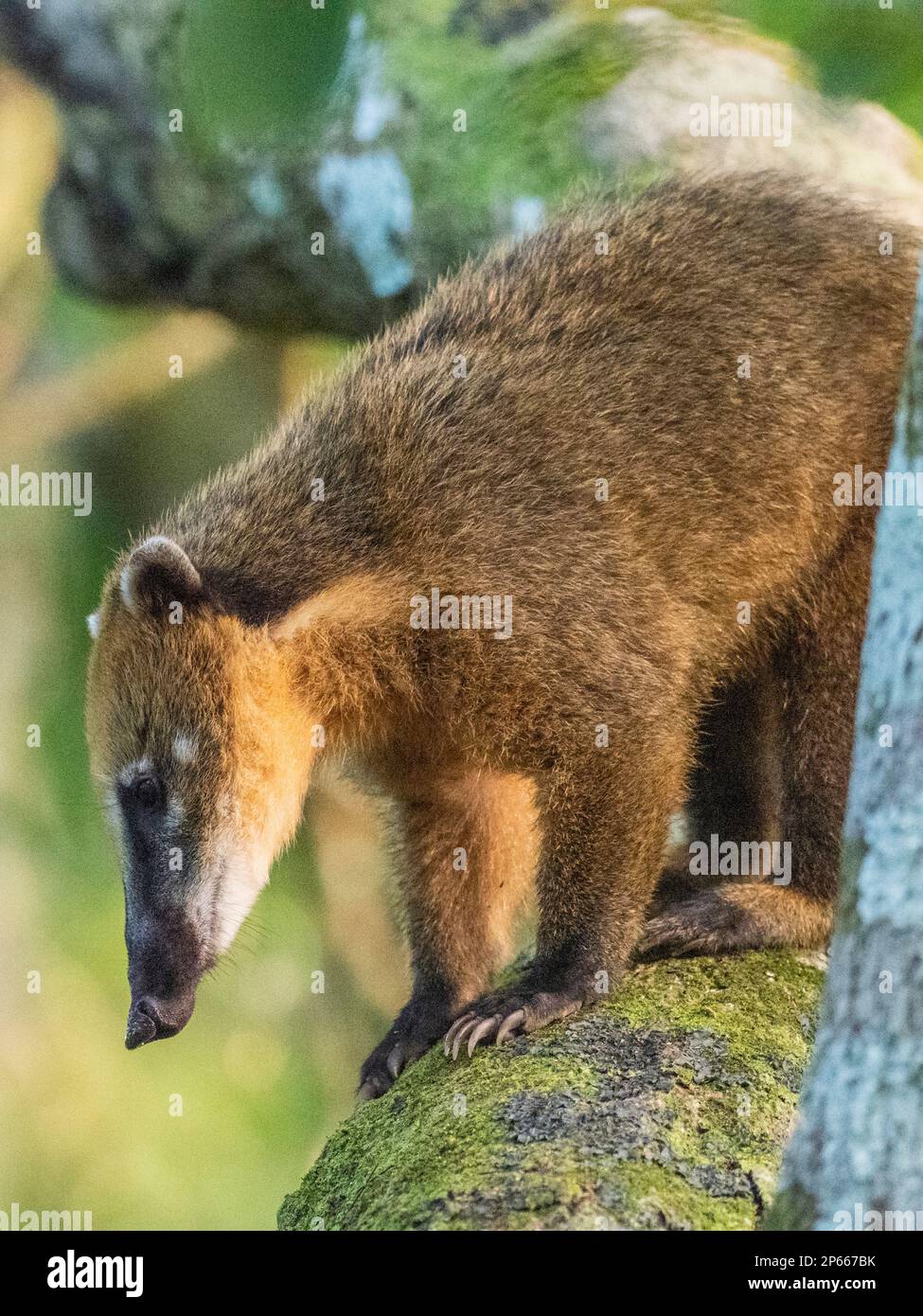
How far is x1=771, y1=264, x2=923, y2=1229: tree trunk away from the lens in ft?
7.02

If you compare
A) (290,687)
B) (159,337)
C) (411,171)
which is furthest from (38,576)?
(290,687)

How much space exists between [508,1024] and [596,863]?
1.92 feet

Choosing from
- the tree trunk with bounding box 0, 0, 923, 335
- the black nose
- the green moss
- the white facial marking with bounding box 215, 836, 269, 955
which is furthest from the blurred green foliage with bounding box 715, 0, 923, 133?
the black nose

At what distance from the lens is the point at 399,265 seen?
6.16 m

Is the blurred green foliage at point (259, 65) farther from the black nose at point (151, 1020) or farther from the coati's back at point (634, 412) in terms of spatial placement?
the black nose at point (151, 1020)

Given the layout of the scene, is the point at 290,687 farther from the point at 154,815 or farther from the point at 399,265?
the point at 399,265

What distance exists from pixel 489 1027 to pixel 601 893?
0.55 meters

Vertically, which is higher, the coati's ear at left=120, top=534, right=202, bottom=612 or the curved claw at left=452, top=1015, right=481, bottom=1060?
the coati's ear at left=120, top=534, right=202, bottom=612

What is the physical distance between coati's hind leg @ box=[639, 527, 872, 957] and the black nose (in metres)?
1.55

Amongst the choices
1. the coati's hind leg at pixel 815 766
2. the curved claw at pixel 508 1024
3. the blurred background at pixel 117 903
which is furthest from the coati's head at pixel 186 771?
the blurred background at pixel 117 903

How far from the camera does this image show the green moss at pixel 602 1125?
9.71 ft

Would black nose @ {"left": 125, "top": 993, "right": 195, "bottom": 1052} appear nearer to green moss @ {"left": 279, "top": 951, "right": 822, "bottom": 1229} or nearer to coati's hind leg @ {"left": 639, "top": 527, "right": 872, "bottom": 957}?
green moss @ {"left": 279, "top": 951, "right": 822, "bottom": 1229}

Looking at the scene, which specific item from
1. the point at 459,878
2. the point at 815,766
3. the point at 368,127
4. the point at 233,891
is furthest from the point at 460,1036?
the point at 368,127

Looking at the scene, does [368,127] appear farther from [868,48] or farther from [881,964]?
[881,964]
